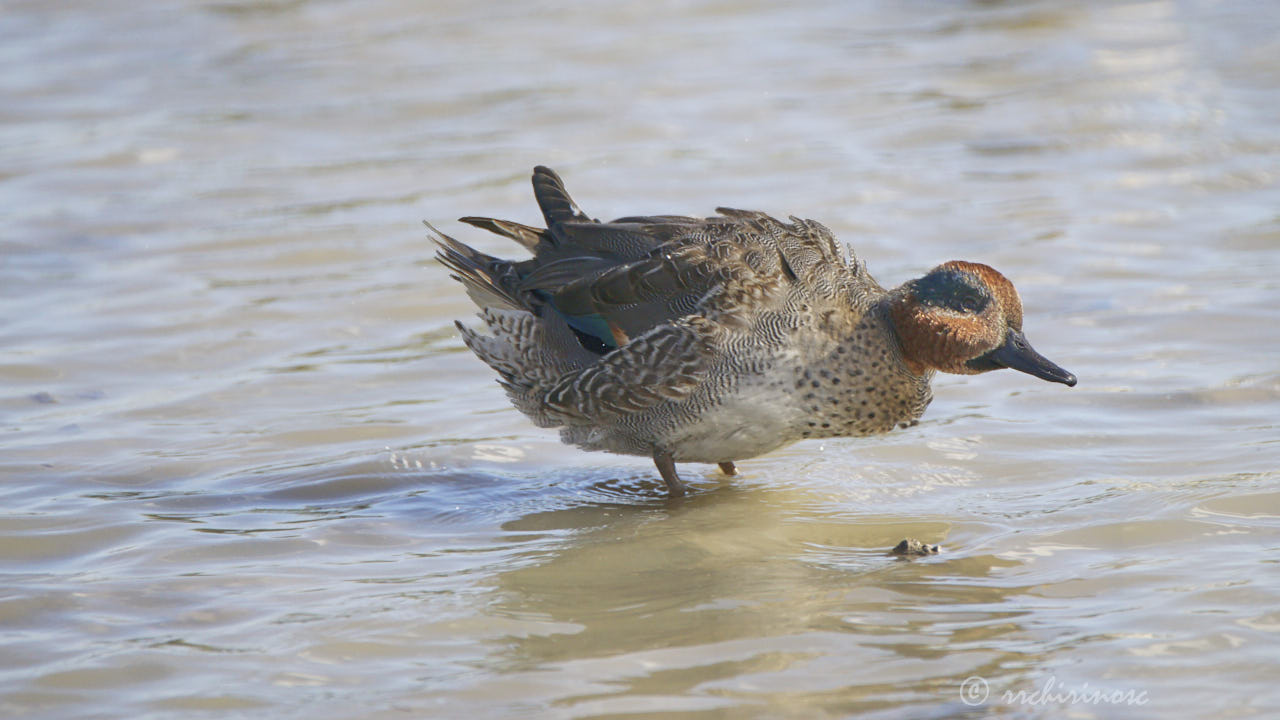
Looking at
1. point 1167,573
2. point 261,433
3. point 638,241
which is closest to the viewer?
point 1167,573

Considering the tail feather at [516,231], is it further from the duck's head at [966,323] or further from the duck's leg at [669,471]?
the duck's head at [966,323]

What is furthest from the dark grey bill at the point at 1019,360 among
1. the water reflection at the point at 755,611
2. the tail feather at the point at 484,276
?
the tail feather at the point at 484,276

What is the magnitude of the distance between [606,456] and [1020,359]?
210 cm

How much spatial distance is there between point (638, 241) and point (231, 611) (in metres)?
2.25

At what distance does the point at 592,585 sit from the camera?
203 inches

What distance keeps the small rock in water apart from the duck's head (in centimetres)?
86

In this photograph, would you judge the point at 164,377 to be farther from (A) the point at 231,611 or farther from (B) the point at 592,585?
(B) the point at 592,585

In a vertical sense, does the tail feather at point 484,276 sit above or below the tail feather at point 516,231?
below

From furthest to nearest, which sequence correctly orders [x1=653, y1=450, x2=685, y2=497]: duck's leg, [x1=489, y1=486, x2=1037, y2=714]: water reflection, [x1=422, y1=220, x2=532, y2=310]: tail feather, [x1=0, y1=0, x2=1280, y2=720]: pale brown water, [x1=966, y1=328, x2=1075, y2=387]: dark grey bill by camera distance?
[x1=422, y1=220, x2=532, y2=310]: tail feather < [x1=653, y1=450, x2=685, y2=497]: duck's leg < [x1=966, y1=328, x2=1075, y2=387]: dark grey bill < [x1=0, y1=0, x2=1280, y2=720]: pale brown water < [x1=489, y1=486, x2=1037, y2=714]: water reflection

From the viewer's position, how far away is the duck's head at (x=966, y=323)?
5.72 meters

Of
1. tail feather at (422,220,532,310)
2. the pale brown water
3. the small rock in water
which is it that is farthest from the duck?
the small rock in water

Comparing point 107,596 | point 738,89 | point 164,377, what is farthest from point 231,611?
point 738,89

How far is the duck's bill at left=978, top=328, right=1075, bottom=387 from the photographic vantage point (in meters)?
5.71

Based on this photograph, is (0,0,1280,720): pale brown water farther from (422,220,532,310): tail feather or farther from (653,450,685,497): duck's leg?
(422,220,532,310): tail feather
